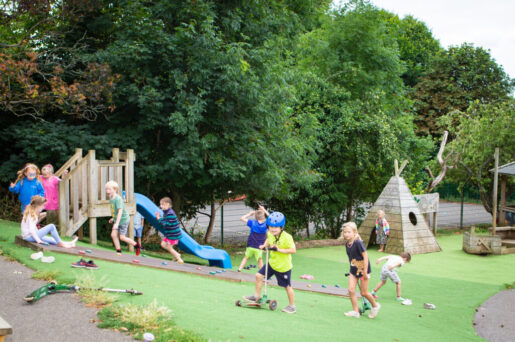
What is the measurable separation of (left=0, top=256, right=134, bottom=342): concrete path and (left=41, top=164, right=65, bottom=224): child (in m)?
4.63

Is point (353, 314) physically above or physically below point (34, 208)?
below

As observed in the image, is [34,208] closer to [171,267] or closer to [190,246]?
[171,267]

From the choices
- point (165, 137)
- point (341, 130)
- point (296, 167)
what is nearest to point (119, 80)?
point (165, 137)

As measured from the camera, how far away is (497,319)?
9312 millimetres

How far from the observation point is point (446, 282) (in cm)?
1262

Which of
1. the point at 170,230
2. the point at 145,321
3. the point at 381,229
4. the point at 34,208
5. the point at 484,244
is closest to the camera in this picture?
the point at 145,321

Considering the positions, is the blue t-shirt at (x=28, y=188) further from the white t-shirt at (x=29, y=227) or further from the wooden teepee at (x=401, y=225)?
the wooden teepee at (x=401, y=225)

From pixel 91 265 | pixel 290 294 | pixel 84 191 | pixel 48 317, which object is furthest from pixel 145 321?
pixel 84 191

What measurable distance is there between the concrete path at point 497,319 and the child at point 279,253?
11.1ft

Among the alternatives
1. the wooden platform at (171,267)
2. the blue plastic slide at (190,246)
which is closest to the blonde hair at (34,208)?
the wooden platform at (171,267)

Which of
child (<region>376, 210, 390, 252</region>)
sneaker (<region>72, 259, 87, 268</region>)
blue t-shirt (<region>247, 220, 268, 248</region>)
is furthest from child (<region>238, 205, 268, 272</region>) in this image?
child (<region>376, 210, 390, 252</region>)

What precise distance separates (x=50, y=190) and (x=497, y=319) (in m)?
9.62

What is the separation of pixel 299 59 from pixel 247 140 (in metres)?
9.65

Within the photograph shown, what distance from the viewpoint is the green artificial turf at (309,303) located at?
610 centimetres
